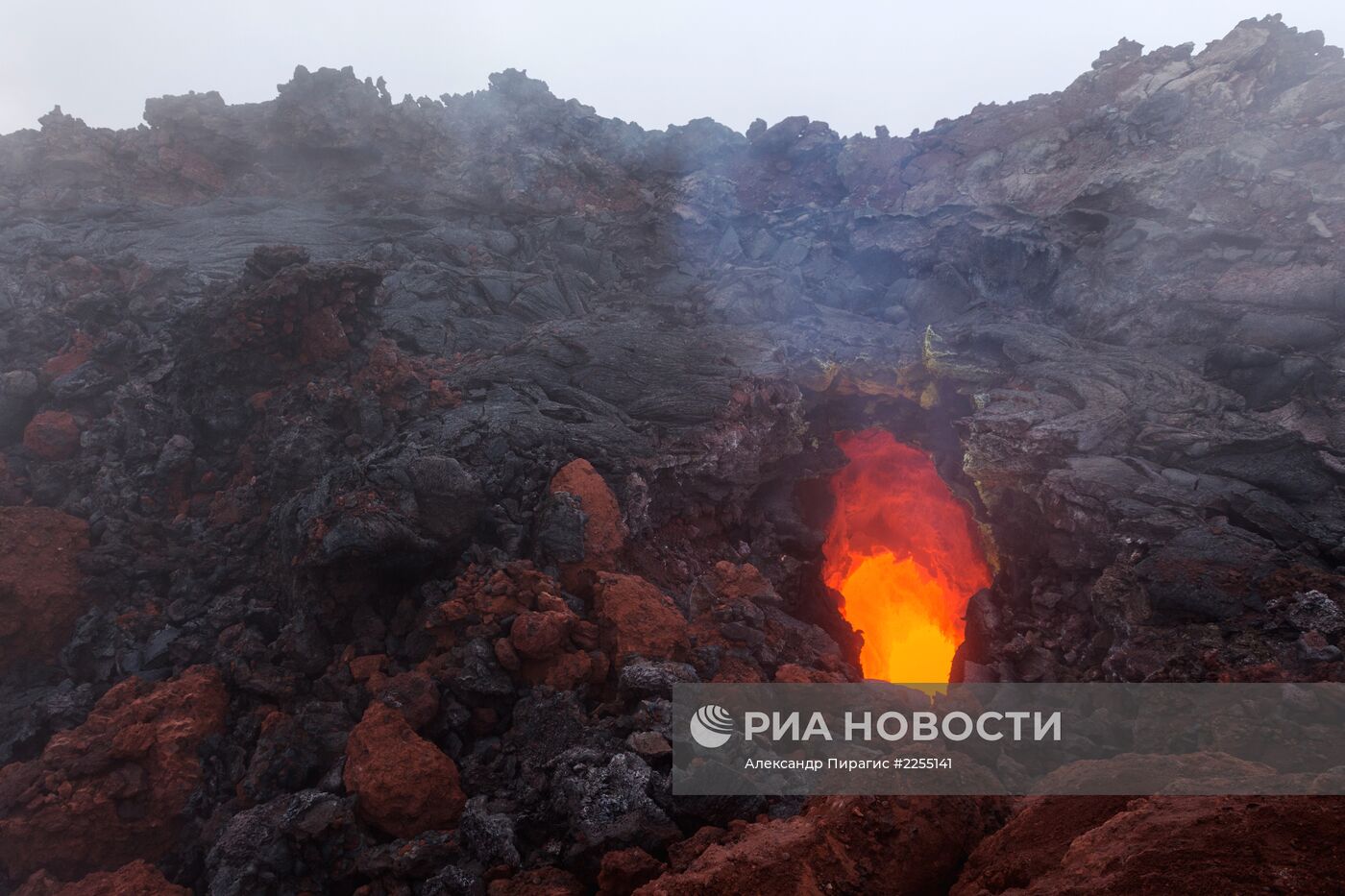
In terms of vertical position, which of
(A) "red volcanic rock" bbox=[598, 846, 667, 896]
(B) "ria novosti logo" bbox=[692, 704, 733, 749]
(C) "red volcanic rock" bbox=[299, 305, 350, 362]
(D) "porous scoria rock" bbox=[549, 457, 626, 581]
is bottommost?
(A) "red volcanic rock" bbox=[598, 846, 667, 896]

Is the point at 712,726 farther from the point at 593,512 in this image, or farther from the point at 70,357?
the point at 70,357

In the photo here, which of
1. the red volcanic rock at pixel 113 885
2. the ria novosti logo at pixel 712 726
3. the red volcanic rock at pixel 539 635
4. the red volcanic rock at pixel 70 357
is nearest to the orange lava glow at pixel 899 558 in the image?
the ria novosti logo at pixel 712 726

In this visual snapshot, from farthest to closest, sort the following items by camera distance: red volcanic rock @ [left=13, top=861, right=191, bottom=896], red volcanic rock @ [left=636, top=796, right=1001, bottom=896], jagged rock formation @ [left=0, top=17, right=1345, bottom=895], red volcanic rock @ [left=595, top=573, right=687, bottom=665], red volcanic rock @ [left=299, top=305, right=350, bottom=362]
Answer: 1. red volcanic rock @ [left=299, top=305, right=350, bottom=362]
2. red volcanic rock @ [left=595, top=573, right=687, bottom=665]
3. jagged rock formation @ [left=0, top=17, right=1345, bottom=895]
4. red volcanic rock @ [left=13, top=861, right=191, bottom=896]
5. red volcanic rock @ [left=636, top=796, right=1001, bottom=896]

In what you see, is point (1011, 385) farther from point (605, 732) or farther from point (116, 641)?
point (116, 641)

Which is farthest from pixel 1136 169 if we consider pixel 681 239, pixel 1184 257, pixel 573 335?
pixel 573 335

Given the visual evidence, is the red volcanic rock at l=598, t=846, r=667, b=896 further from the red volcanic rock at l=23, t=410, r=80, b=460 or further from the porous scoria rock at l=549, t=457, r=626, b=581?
the red volcanic rock at l=23, t=410, r=80, b=460

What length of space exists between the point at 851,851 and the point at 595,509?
775 centimetres

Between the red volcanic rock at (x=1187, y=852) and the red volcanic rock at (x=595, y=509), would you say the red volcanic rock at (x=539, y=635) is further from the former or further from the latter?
the red volcanic rock at (x=1187, y=852)

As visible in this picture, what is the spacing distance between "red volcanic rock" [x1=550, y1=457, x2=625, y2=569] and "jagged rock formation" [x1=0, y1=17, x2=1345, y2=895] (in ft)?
0.30

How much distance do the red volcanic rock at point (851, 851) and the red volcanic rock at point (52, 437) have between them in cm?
1547

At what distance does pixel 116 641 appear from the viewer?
10.7 meters

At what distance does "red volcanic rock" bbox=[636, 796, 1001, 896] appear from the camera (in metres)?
5.22

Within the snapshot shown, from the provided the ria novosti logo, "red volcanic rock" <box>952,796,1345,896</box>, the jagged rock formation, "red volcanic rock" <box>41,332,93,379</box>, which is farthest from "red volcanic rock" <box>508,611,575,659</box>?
"red volcanic rock" <box>41,332,93,379</box>

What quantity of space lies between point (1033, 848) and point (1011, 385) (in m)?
13.8
